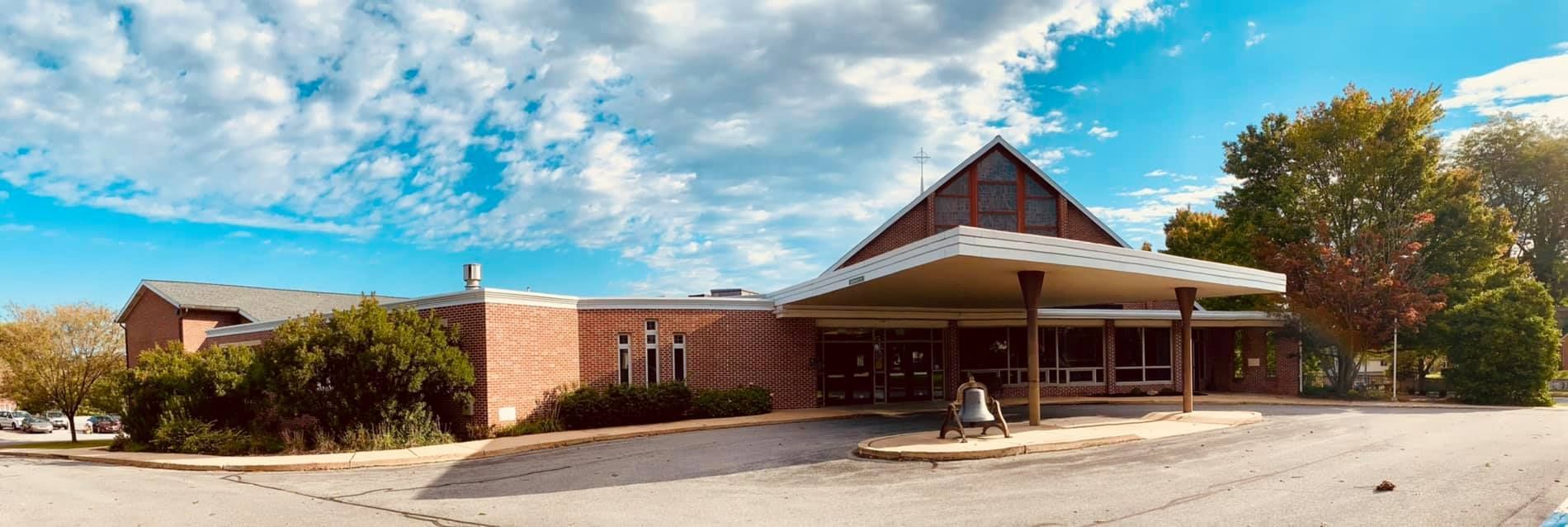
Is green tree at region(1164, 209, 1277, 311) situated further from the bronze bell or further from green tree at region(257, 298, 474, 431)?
green tree at region(257, 298, 474, 431)

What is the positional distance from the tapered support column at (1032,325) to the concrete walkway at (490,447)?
5396 millimetres

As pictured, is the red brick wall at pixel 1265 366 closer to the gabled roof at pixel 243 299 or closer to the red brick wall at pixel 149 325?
the gabled roof at pixel 243 299

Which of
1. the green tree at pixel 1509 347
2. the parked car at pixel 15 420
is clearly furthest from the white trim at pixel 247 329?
the parked car at pixel 15 420

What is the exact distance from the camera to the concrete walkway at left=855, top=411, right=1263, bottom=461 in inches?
526

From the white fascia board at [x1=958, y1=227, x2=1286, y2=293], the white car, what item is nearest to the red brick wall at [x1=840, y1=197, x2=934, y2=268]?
the white fascia board at [x1=958, y1=227, x2=1286, y2=293]

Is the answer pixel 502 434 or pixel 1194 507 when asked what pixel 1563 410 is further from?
pixel 502 434

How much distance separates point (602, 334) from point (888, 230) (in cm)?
1159

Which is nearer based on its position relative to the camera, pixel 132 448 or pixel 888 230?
pixel 132 448

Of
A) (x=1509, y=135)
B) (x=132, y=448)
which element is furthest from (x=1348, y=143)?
(x=132, y=448)

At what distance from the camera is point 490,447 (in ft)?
55.1

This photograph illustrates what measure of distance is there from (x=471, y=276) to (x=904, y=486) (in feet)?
46.3

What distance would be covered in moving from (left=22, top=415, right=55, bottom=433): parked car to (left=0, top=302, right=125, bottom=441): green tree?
71.8 ft

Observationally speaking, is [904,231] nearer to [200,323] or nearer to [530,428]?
[530,428]

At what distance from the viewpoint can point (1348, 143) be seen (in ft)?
101
